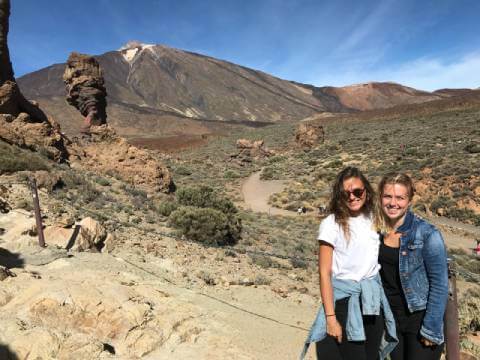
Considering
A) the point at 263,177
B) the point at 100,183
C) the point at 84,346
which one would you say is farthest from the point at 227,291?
the point at 263,177

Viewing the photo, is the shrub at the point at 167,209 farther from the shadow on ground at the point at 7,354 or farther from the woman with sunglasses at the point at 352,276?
the woman with sunglasses at the point at 352,276

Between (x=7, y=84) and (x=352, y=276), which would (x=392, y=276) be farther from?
(x=7, y=84)

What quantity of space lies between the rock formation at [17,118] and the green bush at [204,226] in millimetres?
6936

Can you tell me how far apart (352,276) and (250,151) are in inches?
1469

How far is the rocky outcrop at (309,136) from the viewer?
4019 cm

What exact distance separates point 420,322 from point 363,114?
59743 millimetres

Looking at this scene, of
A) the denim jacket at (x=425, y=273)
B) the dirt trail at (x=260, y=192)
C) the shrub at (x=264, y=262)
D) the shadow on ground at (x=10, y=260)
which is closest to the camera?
the denim jacket at (x=425, y=273)

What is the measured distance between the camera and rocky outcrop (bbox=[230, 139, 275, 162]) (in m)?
38.6

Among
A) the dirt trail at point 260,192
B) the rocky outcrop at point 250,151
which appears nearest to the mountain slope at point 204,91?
the rocky outcrop at point 250,151

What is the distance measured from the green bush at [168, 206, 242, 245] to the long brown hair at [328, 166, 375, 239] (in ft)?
22.4

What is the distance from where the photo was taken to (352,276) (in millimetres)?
2402

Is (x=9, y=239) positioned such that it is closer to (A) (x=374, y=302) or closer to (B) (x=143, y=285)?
(B) (x=143, y=285)

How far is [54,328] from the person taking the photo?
12.3ft

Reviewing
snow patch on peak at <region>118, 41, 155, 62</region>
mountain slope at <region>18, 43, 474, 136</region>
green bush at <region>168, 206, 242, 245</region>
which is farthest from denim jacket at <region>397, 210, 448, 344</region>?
snow patch on peak at <region>118, 41, 155, 62</region>
